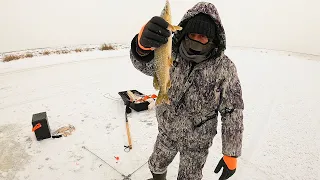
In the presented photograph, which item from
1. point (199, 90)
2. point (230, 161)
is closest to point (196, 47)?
point (199, 90)

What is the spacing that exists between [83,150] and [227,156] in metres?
3.29

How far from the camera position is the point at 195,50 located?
2260mm

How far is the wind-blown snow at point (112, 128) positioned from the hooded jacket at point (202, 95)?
186 centimetres

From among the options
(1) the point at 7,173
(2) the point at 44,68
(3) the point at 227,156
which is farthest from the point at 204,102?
(2) the point at 44,68

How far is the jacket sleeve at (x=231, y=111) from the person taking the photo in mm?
2305

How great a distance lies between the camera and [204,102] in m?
2.39

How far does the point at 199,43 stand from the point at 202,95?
55 cm

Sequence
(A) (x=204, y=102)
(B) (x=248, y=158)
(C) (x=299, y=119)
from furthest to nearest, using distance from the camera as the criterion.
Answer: (C) (x=299, y=119)
(B) (x=248, y=158)
(A) (x=204, y=102)

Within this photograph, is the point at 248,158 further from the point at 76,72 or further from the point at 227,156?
the point at 76,72

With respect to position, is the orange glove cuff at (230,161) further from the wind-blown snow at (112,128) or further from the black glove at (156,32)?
the wind-blown snow at (112,128)

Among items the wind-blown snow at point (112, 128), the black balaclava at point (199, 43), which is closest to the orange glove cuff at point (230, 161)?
the black balaclava at point (199, 43)

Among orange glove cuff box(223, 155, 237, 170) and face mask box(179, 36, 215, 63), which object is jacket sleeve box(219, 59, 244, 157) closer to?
orange glove cuff box(223, 155, 237, 170)

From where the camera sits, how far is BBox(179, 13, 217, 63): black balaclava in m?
2.16

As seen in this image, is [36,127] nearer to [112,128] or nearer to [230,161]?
[112,128]
